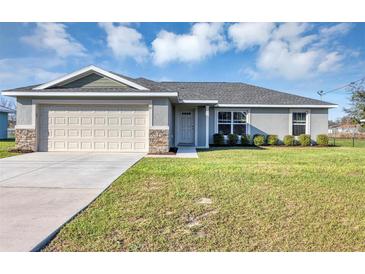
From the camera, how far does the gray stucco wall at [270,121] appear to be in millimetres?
16719

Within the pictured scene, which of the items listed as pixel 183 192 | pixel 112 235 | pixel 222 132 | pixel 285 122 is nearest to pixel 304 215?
pixel 183 192

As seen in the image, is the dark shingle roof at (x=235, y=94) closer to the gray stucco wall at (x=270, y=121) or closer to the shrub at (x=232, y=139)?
the gray stucco wall at (x=270, y=121)

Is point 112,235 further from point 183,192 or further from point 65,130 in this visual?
point 65,130

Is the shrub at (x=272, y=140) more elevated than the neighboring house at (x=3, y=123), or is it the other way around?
the neighboring house at (x=3, y=123)

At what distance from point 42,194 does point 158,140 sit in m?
6.96

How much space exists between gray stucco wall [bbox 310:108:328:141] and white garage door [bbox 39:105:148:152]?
12170 millimetres

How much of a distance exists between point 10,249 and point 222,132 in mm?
14824

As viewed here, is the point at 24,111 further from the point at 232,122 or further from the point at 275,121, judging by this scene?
the point at 275,121

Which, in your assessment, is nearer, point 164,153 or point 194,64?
point 164,153

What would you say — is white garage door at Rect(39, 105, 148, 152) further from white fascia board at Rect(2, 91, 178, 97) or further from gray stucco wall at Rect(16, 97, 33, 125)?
white fascia board at Rect(2, 91, 178, 97)

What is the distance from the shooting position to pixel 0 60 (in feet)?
35.9

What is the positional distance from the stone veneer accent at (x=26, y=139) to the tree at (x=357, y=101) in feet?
114

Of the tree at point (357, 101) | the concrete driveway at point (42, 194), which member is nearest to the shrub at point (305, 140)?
the concrete driveway at point (42, 194)
